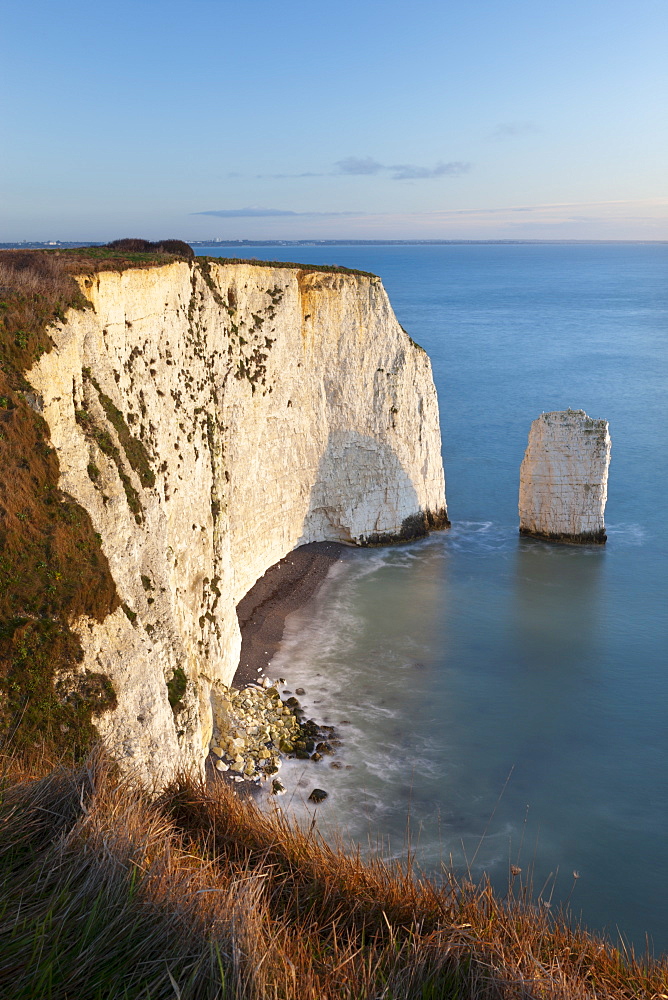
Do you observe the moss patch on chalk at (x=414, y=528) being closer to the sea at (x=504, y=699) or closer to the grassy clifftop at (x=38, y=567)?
the sea at (x=504, y=699)

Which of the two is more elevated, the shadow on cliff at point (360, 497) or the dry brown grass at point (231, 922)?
the dry brown grass at point (231, 922)

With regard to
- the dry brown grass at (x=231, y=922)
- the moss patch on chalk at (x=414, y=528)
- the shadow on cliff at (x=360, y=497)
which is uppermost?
the dry brown grass at (x=231, y=922)

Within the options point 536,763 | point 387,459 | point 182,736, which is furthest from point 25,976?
point 387,459

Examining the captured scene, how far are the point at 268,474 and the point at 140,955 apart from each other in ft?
74.6

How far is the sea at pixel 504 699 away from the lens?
52.1 ft

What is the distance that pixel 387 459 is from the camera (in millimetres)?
32969

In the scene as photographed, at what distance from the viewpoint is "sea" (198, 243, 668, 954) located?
52.1 ft

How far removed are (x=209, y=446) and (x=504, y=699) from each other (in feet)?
35.5

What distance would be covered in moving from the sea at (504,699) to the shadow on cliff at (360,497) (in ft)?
3.10

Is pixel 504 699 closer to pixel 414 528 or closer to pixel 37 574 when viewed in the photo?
pixel 414 528

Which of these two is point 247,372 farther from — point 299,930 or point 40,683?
point 299,930

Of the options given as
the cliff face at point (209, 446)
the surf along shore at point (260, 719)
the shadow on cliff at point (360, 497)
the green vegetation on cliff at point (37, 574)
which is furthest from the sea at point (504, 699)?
the green vegetation on cliff at point (37, 574)

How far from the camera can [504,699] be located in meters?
21.8

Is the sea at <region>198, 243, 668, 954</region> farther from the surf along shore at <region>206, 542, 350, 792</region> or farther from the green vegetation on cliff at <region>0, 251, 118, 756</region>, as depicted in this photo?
the green vegetation on cliff at <region>0, 251, 118, 756</region>
